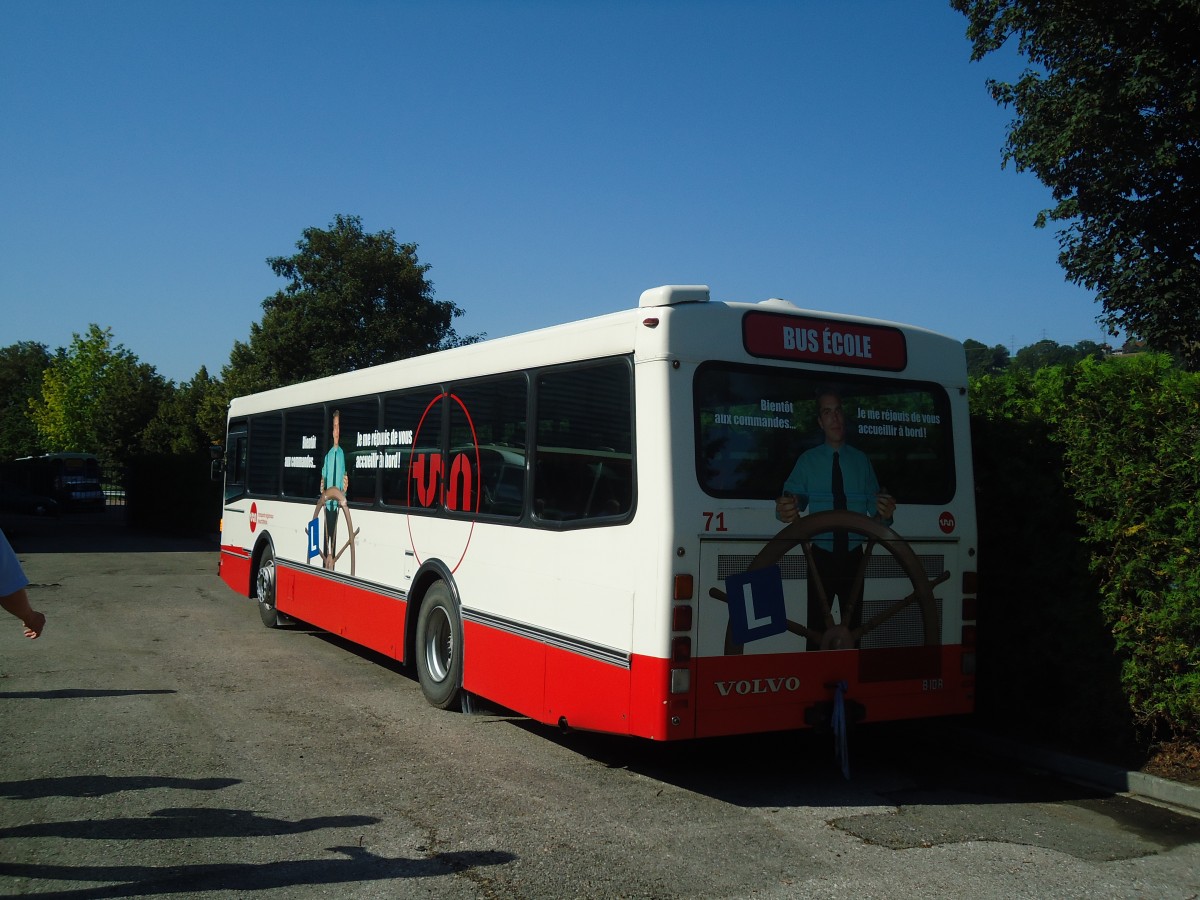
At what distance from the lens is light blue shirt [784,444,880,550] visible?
6.26 metres

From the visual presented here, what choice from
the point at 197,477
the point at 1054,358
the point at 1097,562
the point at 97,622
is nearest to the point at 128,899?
the point at 1097,562

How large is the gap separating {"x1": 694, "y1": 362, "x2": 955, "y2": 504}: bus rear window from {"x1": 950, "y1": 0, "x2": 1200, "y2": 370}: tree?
1244cm

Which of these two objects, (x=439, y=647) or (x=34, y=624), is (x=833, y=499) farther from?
(x=34, y=624)

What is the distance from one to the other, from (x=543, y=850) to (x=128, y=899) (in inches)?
74.4

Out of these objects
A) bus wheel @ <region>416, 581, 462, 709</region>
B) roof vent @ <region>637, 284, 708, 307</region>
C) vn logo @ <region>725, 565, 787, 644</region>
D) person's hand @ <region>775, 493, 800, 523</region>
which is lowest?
bus wheel @ <region>416, 581, 462, 709</region>

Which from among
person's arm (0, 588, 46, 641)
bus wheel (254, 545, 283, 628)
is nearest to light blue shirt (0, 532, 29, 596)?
person's arm (0, 588, 46, 641)

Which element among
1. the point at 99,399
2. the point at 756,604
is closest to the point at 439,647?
the point at 756,604

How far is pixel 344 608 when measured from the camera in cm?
1044

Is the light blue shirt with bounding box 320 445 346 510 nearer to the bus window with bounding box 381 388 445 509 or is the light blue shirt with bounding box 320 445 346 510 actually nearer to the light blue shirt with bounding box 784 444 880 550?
the bus window with bounding box 381 388 445 509

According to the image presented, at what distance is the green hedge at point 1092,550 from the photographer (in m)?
6.46

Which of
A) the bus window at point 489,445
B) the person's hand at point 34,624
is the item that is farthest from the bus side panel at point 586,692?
the person's hand at point 34,624

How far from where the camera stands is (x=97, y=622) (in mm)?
13516

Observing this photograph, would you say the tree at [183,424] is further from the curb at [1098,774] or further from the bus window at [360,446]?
the curb at [1098,774]

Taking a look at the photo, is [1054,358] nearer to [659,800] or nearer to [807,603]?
[807,603]
